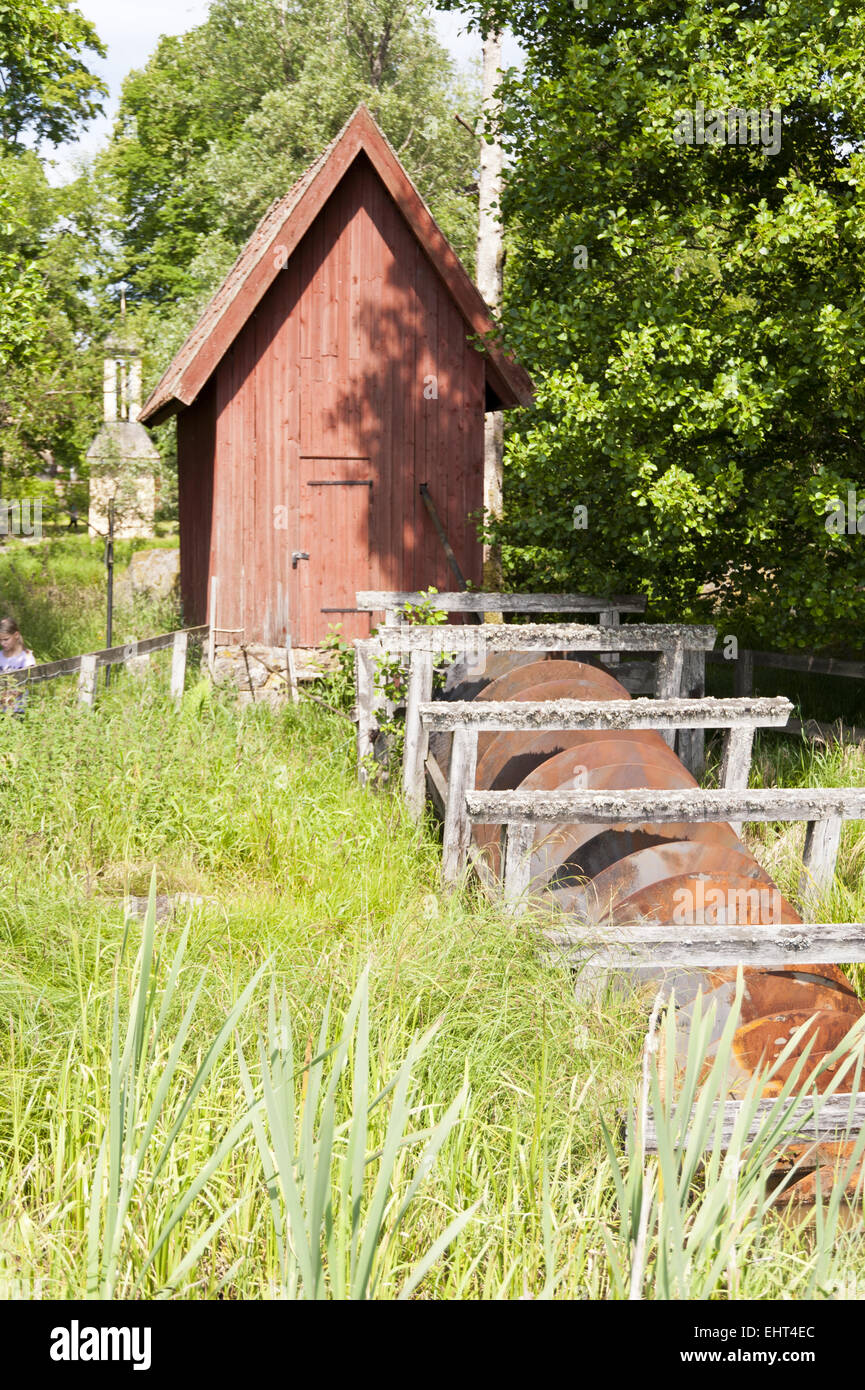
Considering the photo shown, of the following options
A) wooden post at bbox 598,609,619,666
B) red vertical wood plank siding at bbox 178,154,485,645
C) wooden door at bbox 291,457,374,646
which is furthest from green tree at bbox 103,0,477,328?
wooden post at bbox 598,609,619,666

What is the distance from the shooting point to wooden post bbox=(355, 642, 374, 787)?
8711 millimetres

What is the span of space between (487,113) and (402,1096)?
1002 cm

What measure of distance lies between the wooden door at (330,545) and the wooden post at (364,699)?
406 centimetres

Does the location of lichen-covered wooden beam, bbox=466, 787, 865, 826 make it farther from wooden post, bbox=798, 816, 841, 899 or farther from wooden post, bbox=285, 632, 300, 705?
wooden post, bbox=285, 632, 300, 705

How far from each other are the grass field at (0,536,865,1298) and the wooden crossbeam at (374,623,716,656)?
45.4 inches

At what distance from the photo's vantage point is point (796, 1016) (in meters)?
3.96

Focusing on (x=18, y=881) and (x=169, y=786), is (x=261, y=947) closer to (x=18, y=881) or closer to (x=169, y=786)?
(x=18, y=881)

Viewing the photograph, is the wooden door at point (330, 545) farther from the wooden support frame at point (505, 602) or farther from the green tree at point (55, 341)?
the green tree at point (55, 341)

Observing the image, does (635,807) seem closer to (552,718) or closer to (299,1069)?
(552,718)

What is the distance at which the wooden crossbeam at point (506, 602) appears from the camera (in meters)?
9.58

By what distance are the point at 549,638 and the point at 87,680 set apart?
3.85 metres

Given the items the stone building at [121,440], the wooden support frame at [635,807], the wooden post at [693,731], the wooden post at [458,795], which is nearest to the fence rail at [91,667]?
the wooden post at [458,795]

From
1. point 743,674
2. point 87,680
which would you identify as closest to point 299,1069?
point 87,680
